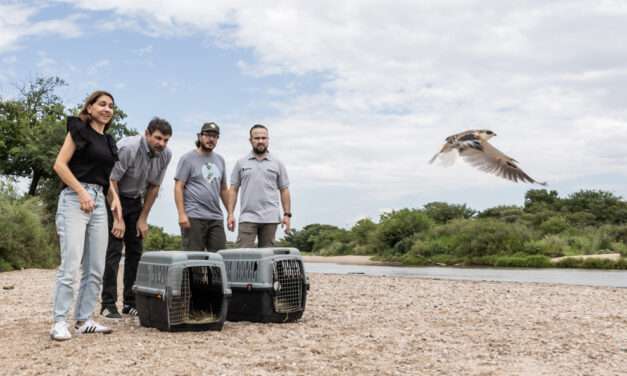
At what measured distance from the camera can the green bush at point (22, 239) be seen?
707 inches

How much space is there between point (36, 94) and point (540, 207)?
36.4 m

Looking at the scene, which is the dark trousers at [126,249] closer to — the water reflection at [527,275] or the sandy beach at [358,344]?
the sandy beach at [358,344]

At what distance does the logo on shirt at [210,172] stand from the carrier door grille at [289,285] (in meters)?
1.10

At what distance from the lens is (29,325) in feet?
21.7

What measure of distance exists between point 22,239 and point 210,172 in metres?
13.9

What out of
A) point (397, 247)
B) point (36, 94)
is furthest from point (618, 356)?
point (397, 247)

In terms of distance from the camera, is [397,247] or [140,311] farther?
[397,247]

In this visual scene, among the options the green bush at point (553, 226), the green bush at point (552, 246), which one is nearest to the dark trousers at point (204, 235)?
the green bush at point (552, 246)

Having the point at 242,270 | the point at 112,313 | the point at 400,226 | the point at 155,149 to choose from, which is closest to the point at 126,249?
the point at 112,313

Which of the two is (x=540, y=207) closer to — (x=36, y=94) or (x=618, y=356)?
(x=36, y=94)

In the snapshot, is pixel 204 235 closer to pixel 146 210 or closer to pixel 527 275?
pixel 146 210

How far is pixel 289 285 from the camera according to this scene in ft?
21.5

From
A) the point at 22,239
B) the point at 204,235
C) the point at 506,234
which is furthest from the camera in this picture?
the point at 506,234

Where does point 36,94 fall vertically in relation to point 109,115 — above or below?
above
